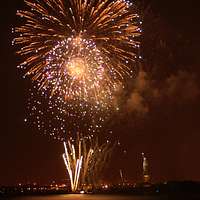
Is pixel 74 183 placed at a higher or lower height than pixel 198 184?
lower

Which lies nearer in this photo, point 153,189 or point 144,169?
point 144,169

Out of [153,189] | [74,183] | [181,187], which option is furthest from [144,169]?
[74,183]

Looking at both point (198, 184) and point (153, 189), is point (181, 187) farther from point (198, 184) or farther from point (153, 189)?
point (153, 189)

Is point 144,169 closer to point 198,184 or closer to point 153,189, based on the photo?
point 198,184

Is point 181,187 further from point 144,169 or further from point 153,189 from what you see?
point 153,189

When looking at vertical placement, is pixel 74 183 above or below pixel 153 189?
below

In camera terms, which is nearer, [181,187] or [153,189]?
[181,187]

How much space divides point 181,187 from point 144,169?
35.8 ft

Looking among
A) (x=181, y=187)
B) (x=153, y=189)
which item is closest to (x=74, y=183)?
(x=181, y=187)

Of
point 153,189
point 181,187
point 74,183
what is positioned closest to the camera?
point 74,183

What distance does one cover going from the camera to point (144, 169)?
14838cm

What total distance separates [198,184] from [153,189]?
1579 inches

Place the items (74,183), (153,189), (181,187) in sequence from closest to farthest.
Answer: (74,183), (181,187), (153,189)

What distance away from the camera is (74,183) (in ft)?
201
